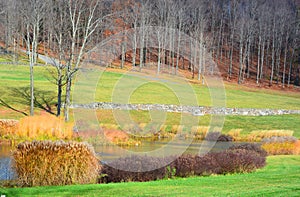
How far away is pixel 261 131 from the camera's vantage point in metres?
38.3

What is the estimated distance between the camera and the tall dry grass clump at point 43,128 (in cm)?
2628

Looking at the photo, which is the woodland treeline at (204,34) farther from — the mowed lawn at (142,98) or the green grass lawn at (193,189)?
the green grass lawn at (193,189)

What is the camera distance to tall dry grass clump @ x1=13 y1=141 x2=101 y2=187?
1447cm

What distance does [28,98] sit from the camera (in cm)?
4244

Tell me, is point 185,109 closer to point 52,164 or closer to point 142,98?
point 142,98

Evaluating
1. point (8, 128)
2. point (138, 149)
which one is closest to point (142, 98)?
point (138, 149)

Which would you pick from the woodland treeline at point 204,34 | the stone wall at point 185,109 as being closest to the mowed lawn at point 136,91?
the stone wall at point 185,109

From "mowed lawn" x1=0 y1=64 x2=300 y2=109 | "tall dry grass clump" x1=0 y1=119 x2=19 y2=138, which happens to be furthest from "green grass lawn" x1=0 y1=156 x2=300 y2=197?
"mowed lawn" x1=0 y1=64 x2=300 y2=109

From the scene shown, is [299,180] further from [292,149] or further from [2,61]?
[2,61]

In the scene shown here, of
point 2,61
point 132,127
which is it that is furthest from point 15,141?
point 2,61

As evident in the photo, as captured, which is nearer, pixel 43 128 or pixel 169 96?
pixel 43 128

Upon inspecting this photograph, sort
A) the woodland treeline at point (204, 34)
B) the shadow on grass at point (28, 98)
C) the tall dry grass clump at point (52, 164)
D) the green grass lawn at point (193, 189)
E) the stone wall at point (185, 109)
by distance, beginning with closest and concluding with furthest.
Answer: the green grass lawn at point (193, 189) < the tall dry grass clump at point (52, 164) < the shadow on grass at point (28, 98) < the stone wall at point (185, 109) < the woodland treeline at point (204, 34)

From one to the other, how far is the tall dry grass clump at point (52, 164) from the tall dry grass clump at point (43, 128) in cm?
1117

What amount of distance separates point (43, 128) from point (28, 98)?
55.7 ft
